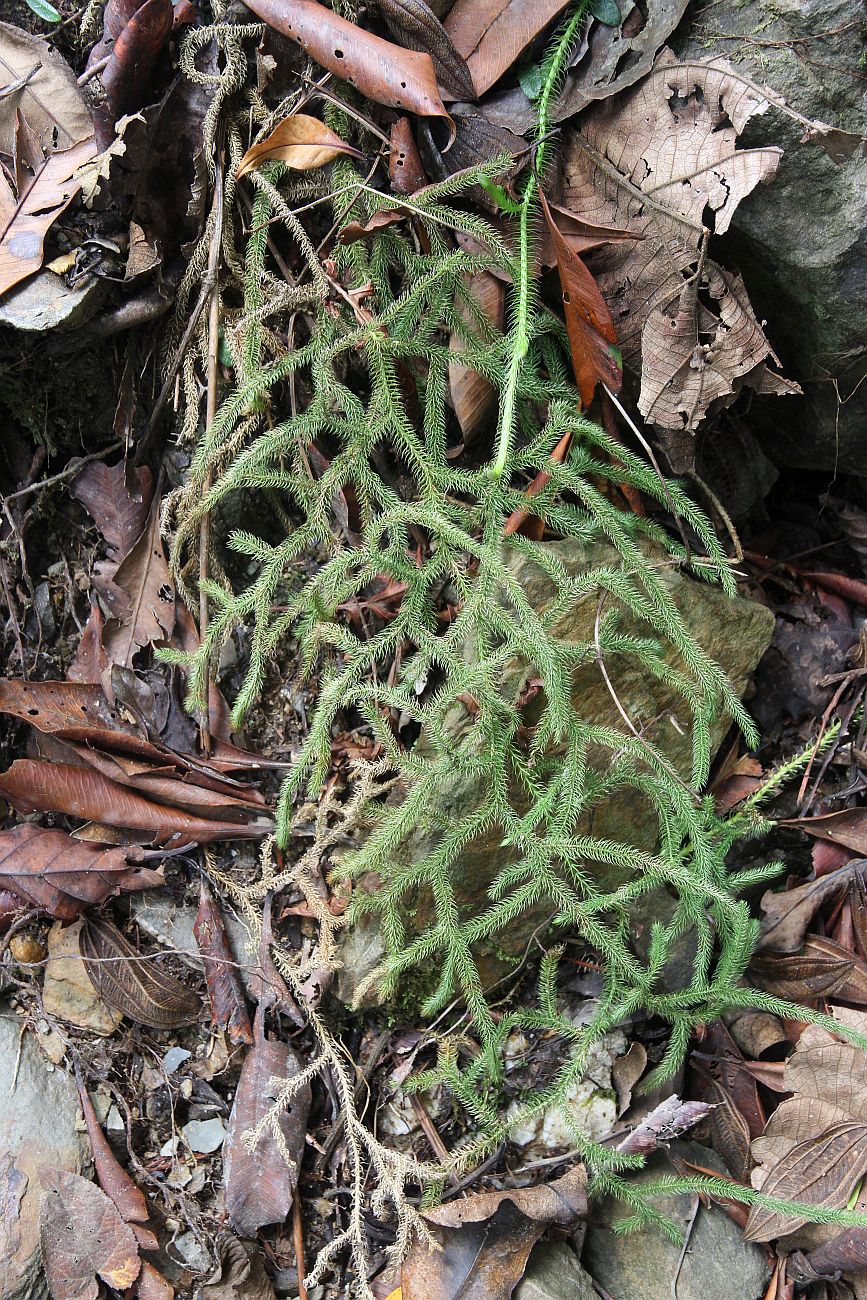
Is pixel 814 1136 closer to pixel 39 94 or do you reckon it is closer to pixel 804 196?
pixel 804 196

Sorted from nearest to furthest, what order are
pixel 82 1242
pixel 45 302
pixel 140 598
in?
pixel 82 1242
pixel 45 302
pixel 140 598

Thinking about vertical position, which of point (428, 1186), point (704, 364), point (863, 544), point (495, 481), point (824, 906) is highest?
point (495, 481)

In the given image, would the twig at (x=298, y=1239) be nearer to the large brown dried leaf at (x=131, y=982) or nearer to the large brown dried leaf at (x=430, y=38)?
the large brown dried leaf at (x=131, y=982)

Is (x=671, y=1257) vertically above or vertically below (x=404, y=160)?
below

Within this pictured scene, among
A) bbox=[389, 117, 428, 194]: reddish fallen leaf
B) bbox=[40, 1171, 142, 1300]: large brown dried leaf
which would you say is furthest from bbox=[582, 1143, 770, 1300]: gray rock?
bbox=[389, 117, 428, 194]: reddish fallen leaf

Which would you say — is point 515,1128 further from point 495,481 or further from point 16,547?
point 16,547

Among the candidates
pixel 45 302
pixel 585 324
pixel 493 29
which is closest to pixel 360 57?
pixel 493 29

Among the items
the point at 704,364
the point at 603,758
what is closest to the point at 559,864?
the point at 603,758
